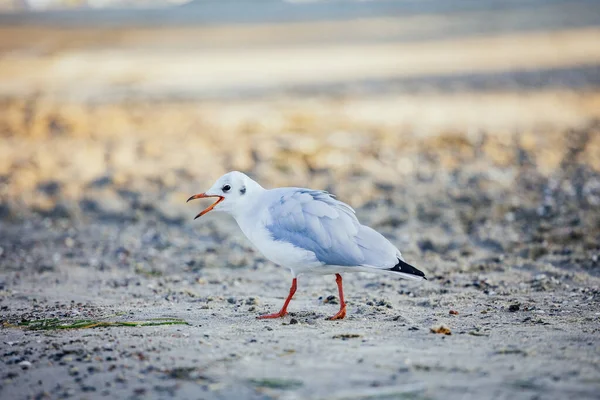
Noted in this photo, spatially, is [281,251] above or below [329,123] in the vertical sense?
below

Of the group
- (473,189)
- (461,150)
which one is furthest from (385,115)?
(473,189)

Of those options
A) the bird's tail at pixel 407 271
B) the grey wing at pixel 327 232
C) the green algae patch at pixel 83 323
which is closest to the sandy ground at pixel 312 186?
the green algae patch at pixel 83 323

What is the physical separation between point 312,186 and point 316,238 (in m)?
4.26

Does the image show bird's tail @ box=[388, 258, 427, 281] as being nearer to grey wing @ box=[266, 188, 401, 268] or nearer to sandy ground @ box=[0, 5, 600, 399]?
grey wing @ box=[266, 188, 401, 268]

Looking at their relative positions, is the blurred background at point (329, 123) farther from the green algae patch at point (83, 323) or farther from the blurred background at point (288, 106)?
the green algae patch at point (83, 323)

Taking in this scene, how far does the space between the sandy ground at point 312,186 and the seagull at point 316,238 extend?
0.34 m

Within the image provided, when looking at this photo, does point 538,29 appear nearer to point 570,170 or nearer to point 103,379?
point 570,170

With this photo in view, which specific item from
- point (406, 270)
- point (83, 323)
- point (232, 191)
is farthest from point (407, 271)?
point (83, 323)

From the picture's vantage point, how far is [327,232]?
5441mm

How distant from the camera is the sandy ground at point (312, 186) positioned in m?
4.30

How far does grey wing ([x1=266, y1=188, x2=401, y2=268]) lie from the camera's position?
538 centimetres

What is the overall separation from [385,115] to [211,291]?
253 inches

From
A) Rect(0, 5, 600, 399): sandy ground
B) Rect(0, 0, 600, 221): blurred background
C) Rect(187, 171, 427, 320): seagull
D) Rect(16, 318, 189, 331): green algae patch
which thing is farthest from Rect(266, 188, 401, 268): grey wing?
Rect(0, 0, 600, 221): blurred background

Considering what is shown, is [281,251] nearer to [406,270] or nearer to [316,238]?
[316,238]
